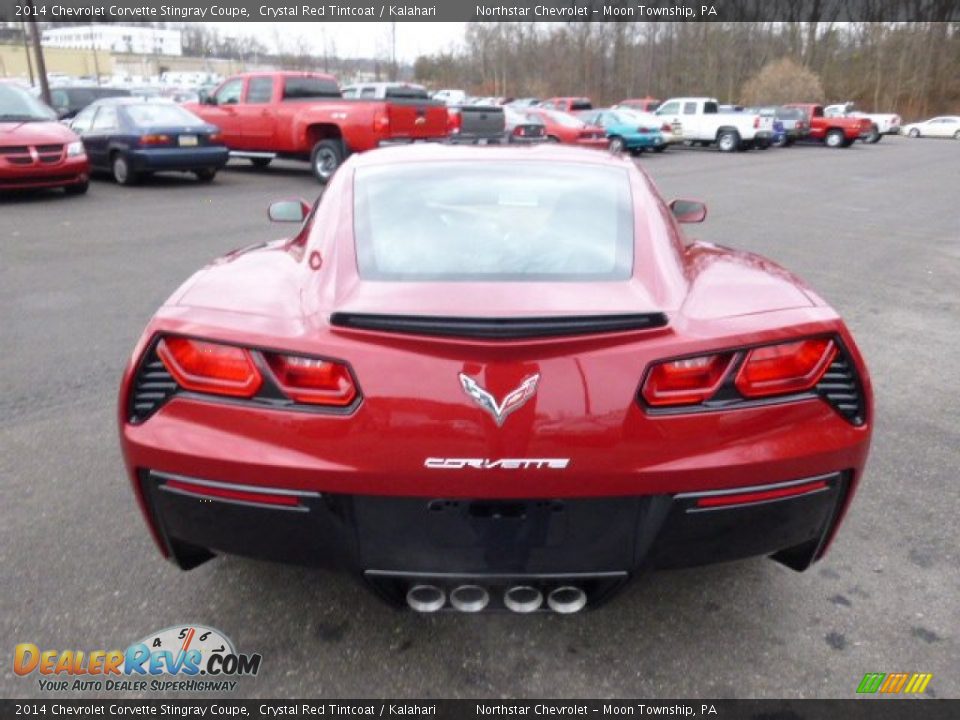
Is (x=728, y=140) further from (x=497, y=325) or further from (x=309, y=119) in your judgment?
(x=497, y=325)

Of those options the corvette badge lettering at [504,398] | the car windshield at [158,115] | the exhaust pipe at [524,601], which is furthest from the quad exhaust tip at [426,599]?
the car windshield at [158,115]

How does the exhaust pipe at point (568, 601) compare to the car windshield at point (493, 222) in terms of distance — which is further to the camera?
the car windshield at point (493, 222)

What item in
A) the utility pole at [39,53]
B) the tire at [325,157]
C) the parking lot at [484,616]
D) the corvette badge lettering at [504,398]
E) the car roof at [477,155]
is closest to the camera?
the corvette badge lettering at [504,398]

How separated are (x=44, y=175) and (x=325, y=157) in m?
4.87

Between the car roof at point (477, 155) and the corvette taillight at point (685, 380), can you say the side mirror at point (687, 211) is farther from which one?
the corvette taillight at point (685, 380)

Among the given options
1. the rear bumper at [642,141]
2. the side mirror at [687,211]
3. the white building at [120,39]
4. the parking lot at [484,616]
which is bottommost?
the rear bumper at [642,141]

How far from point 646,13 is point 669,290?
63.5 m

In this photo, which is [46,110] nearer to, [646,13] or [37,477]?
[37,477]

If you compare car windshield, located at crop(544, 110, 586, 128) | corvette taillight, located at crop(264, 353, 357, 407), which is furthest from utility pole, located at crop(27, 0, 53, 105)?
corvette taillight, located at crop(264, 353, 357, 407)

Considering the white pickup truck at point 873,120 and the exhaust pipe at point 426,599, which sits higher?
the exhaust pipe at point 426,599

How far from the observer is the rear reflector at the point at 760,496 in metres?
1.97

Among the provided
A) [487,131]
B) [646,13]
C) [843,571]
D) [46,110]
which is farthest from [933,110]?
[843,571]

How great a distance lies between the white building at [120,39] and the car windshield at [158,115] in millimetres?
86152

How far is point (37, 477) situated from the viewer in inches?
133
